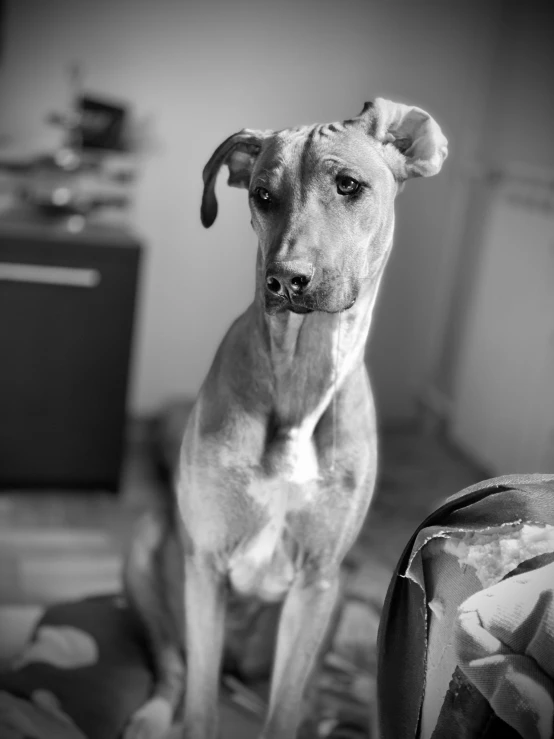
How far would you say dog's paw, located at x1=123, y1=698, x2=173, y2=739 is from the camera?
114 centimetres

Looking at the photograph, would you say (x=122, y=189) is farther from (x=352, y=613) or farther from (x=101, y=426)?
(x=352, y=613)

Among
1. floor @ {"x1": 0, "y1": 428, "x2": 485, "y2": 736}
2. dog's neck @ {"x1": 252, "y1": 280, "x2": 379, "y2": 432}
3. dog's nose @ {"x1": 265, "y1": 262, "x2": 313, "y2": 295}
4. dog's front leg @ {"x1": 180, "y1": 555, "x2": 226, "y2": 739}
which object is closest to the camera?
dog's nose @ {"x1": 265, "y1": 262, "x2": 313, "y2": 295}

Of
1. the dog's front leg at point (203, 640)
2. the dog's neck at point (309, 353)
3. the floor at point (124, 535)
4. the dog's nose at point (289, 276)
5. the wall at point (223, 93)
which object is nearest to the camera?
the dog's nose at point (289, 276)

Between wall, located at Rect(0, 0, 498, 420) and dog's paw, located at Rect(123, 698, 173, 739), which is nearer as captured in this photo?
dog's paw, located at Rect(123, 698, 173, 739)

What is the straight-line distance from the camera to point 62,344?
2.06 m

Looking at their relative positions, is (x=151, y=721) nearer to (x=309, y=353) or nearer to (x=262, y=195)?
(x=309, y=353)

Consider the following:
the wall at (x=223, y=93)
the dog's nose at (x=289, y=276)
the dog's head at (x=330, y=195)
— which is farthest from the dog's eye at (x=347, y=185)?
the wall at (x=223, y=93)

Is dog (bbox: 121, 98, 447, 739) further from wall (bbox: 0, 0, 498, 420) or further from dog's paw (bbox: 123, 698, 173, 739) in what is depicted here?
wall (bbox: 0, 0, 498, 420)

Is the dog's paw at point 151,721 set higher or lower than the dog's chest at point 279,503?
lower

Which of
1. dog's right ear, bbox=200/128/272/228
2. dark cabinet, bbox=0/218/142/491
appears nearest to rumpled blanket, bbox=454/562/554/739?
dog's right ear, bbox=200/128/272/228

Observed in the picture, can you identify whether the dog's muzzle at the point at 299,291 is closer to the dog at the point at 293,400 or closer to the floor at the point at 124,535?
the dog at the point at 293,400

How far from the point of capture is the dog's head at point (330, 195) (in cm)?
67

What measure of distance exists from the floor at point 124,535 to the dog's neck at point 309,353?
824 mm

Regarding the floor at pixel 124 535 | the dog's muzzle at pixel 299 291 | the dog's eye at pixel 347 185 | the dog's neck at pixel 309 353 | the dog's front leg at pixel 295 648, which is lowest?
the floor at pixel 124 535
